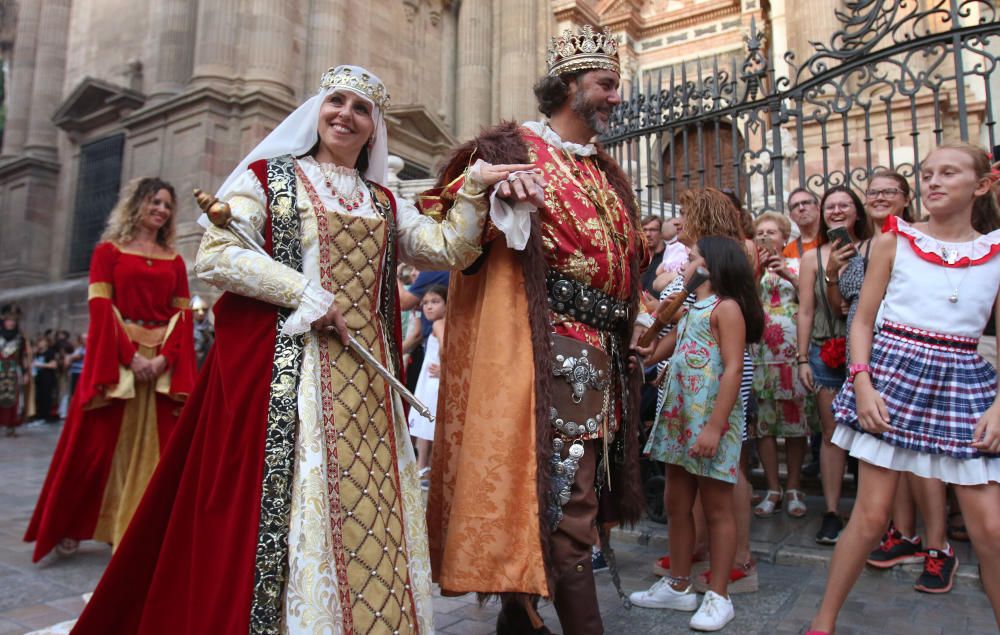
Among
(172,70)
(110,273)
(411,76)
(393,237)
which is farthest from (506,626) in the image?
(411,76)

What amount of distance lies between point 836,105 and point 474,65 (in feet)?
49.6

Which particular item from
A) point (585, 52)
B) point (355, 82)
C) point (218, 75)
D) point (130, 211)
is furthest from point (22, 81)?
point (585, 52)

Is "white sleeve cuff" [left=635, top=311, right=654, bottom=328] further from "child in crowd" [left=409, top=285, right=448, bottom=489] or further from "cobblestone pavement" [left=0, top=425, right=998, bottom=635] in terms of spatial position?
"child in crowd" [left=409, top=285, right=448, bottom=489]

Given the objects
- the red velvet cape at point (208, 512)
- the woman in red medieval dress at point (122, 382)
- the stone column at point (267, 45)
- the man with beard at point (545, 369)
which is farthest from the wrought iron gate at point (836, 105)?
the stone column at point (267, 45)

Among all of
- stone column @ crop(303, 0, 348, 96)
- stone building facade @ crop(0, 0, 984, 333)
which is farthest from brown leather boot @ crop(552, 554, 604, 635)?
stone column @ crop(303, 0, 348, 96)

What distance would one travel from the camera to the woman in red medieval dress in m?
4.14

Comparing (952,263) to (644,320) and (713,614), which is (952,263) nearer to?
(644,320)

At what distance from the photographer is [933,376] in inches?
98.0

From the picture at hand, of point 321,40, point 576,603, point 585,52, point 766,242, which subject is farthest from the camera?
point 321,40

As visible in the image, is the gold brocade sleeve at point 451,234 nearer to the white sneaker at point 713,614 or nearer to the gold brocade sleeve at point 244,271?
the gold brocade sleeve at point 244,271

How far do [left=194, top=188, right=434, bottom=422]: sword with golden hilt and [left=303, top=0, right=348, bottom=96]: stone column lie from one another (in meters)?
14.3

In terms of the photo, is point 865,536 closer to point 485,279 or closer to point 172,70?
point 485,279

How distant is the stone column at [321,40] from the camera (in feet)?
51.0

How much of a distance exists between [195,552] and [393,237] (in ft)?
4.12
